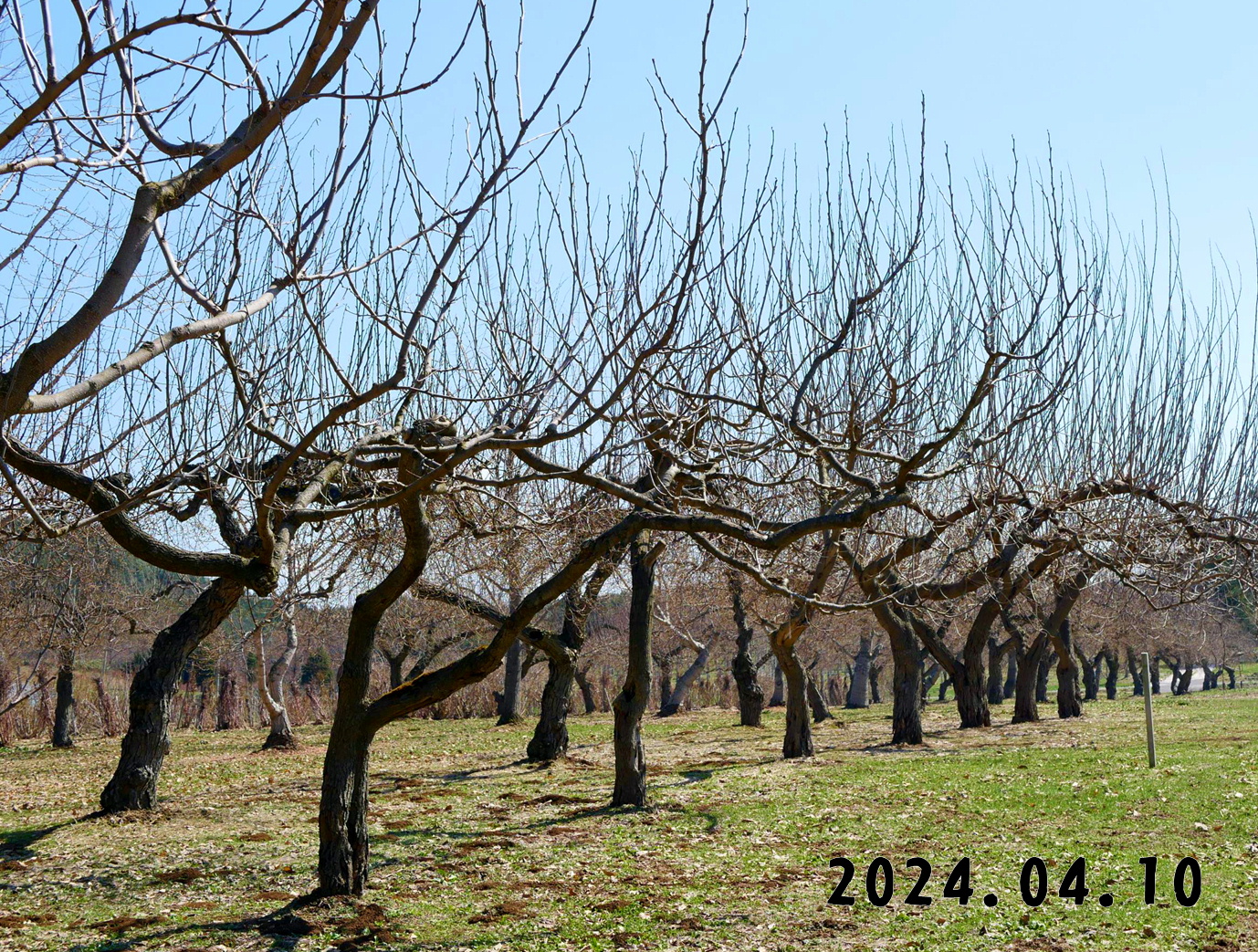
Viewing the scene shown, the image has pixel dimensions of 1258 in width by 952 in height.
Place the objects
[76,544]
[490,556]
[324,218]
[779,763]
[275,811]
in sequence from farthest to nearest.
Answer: [76,544] → [490,556] → [779,763] → [275,811] → [324,218]

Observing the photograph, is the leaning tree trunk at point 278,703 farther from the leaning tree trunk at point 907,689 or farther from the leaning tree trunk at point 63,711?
the leaning tree trunk at point 907,689

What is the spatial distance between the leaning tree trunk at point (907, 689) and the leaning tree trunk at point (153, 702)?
12.4m

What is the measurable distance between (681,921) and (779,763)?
9985mm

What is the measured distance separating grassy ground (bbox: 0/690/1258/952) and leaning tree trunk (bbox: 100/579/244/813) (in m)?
0.36

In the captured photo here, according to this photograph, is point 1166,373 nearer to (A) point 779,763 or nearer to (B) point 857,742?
(A) point 779,763

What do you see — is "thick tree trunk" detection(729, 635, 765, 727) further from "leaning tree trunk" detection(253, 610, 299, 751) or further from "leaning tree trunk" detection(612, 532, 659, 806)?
"leaning tree trunk" detection(612, 532, 659, 806)

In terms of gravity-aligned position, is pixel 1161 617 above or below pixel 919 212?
below

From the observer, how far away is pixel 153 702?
1176 centimetres

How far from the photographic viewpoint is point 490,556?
17922 millimetres

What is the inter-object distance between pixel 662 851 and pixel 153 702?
609 centimetres

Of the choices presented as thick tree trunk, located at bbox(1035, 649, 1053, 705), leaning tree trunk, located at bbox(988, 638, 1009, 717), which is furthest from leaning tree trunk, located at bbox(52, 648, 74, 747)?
thick tree trunk, located at bbox(1035, 649, 1053, 705)

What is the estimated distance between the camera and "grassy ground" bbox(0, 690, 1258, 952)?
6723 millimetres

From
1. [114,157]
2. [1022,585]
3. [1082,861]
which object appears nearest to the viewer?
[114,157]

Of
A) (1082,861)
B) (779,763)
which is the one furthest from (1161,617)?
(1082,861)
